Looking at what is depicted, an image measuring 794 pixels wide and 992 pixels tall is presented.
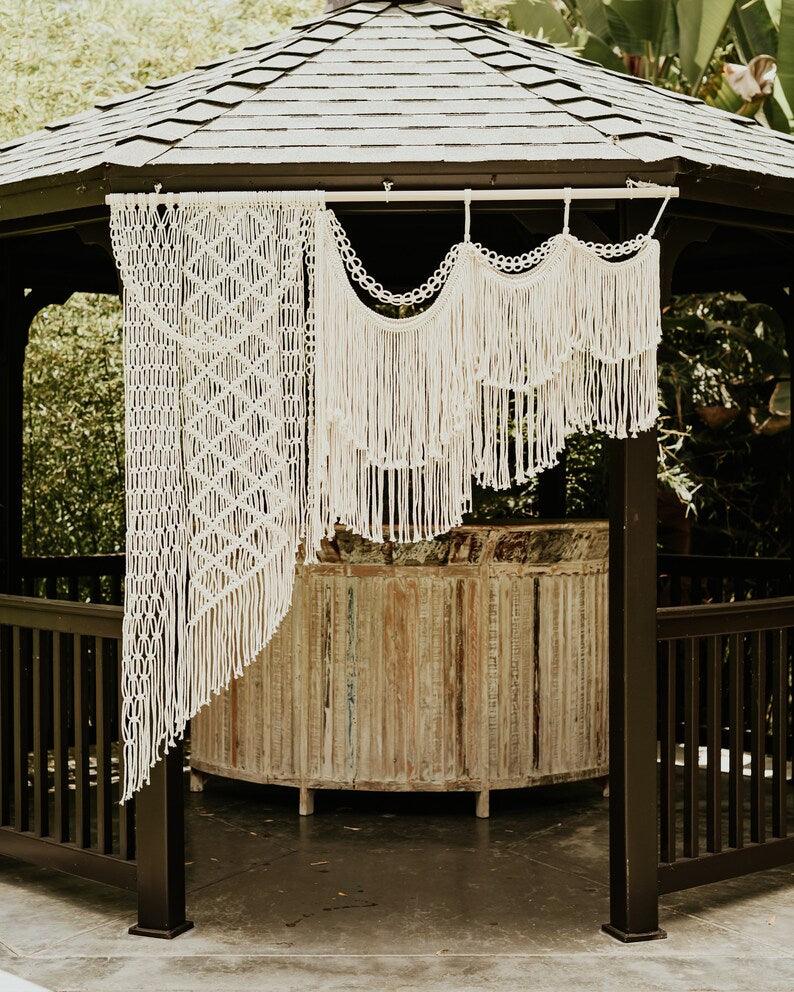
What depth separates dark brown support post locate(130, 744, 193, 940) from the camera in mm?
3979

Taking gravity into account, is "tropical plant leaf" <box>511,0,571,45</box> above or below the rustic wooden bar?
above

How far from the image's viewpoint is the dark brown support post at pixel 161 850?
3979 mm

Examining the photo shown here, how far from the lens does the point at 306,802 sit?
5504 mm

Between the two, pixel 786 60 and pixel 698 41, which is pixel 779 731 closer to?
pixel 786 60

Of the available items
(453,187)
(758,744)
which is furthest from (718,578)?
(453,187)

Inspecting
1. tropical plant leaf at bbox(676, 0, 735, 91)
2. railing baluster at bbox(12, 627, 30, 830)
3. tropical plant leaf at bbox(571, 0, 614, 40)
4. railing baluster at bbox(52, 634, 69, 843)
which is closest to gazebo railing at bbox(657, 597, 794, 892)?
railing baluster at bbox(52, 634, 69, 843)

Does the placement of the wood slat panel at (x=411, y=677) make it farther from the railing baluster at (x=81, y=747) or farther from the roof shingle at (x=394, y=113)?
the roof shingle at (x=394, y=113)

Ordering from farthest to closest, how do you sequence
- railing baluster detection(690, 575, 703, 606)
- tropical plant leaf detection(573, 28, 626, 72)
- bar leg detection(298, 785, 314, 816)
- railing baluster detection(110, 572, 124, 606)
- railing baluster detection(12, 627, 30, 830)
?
tropical plant leaf detection(573, 28, 626, 72)
railing baluster detection(110, 572, 124, 606)
railing baluster detection(690, 575, 703, 606)
bar leg detection(298, 785, 314, 816)
railing baluster detection(12, 627, 30, 830)

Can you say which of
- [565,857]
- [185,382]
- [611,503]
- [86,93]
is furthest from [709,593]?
[86,93]

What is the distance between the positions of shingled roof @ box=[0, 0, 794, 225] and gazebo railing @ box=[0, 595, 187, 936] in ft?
5.16

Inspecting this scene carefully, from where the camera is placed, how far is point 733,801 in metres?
4.56

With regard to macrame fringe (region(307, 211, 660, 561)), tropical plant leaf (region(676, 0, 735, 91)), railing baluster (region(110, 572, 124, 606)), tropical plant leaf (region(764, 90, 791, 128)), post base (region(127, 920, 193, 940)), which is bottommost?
post base (region(127, 920, 193, 940))

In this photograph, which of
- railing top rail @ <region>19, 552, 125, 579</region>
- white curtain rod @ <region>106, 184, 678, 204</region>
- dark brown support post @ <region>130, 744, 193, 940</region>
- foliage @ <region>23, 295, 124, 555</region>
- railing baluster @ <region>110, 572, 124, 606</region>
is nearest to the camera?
white curtain rod @ <region>106, 184, 678, 204</region>

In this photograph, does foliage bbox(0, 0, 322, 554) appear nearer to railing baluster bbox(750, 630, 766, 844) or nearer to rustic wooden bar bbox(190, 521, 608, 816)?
rustic wooden bar bbox(190, 521, 608, 816)
